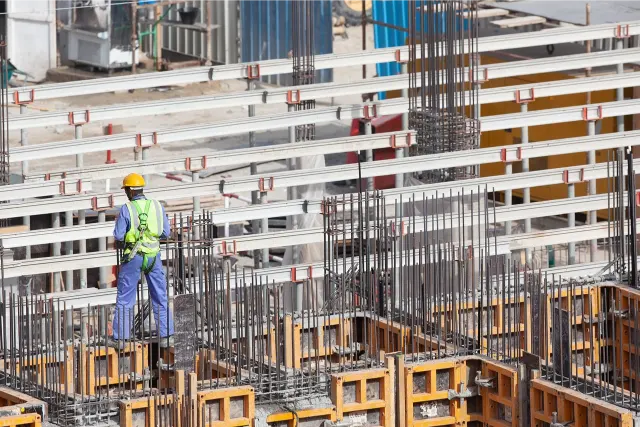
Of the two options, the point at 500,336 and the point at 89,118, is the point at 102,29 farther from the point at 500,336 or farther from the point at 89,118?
the point at 500,336

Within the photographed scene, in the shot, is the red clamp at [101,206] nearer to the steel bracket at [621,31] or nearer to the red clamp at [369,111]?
the red clamp at [369,111]

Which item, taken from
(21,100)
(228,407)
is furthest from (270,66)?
(228,407)

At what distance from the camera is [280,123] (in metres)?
27.7

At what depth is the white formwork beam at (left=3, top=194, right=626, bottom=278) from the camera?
23906 millimetres

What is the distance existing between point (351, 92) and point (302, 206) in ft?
14.6

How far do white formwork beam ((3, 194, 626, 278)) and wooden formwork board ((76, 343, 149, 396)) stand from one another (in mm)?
3637

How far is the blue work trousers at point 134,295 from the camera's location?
20.4 m

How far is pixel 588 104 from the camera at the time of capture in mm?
29625

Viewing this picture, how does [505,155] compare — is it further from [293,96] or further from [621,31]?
[621,31]

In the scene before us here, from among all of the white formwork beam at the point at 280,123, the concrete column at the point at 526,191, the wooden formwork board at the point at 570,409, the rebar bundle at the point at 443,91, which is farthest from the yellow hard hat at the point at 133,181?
the rebar bundle at the point at 443,91

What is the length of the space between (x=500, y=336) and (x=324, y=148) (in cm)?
649

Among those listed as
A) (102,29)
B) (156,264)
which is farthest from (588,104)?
(102,29)

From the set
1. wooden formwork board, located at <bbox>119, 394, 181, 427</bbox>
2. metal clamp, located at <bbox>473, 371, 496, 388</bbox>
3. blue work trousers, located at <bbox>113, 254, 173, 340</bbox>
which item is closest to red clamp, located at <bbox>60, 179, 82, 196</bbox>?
blue work trousers, located at <bbox>113, 254, 173, 340</bbox>

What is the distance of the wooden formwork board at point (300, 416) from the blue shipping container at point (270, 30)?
67.2 feet
